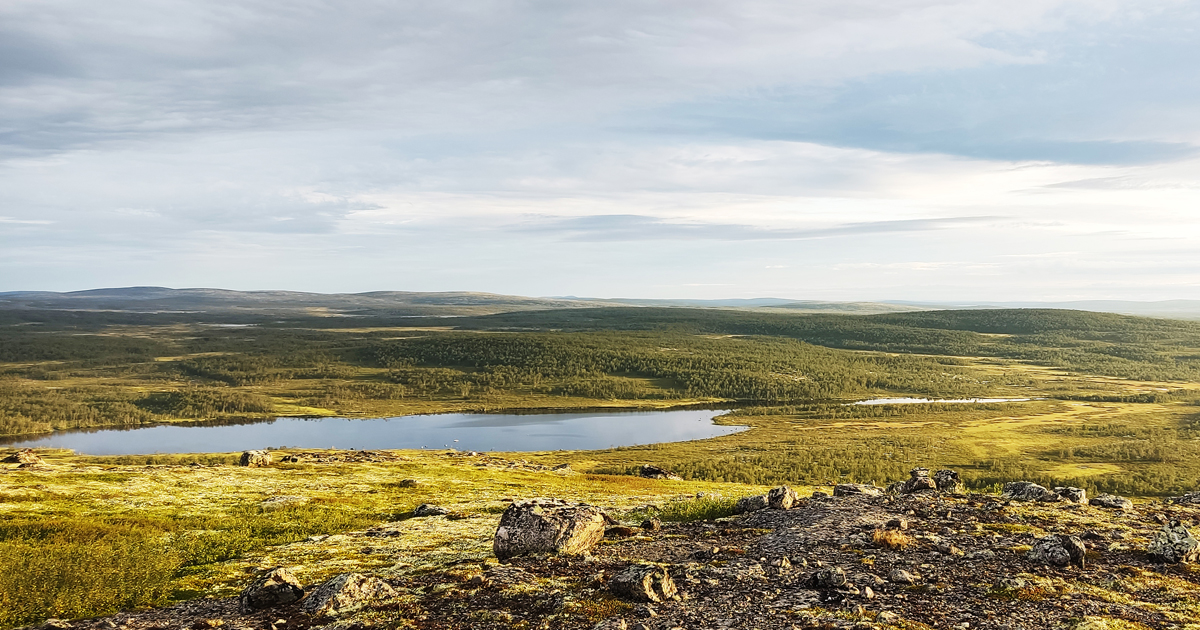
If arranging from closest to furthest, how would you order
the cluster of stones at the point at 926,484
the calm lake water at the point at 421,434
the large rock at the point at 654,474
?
the cluster of stones at the point at 926,484 < the large rock at the point at 654,474 < the calm lake water at the point at 421,434

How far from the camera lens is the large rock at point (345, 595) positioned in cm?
1686

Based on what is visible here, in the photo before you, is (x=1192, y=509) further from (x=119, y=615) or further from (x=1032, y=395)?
(x=1032, y=395)

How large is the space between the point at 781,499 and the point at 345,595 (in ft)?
59.5

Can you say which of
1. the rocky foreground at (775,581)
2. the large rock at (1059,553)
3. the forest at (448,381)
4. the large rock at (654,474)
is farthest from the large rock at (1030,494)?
the forest at (448,381)

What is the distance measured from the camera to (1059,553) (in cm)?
1862

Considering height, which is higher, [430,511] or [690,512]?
[690,512]

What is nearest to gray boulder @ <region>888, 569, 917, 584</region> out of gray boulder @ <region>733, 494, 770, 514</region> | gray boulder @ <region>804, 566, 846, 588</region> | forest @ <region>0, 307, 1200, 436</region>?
gray boulder @ <region>804, 566, 846, 588</region>

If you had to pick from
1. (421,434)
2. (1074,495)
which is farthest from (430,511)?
(421,434)

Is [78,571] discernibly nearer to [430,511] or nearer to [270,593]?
[270,593]

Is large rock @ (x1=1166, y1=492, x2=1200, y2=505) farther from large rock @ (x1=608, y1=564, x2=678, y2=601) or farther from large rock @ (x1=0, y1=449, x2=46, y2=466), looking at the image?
large rock @ (x1=0, y1=449, x2=46, y2=466)

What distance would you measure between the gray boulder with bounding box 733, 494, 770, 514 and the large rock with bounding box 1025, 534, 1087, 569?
34.3 feet

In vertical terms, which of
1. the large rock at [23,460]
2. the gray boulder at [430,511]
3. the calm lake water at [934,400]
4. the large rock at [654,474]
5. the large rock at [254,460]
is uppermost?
the gray boulder at [430,511]

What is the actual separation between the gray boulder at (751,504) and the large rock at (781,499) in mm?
272

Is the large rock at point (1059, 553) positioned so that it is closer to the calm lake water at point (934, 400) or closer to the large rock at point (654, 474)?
the large rock at point (654, 474)
